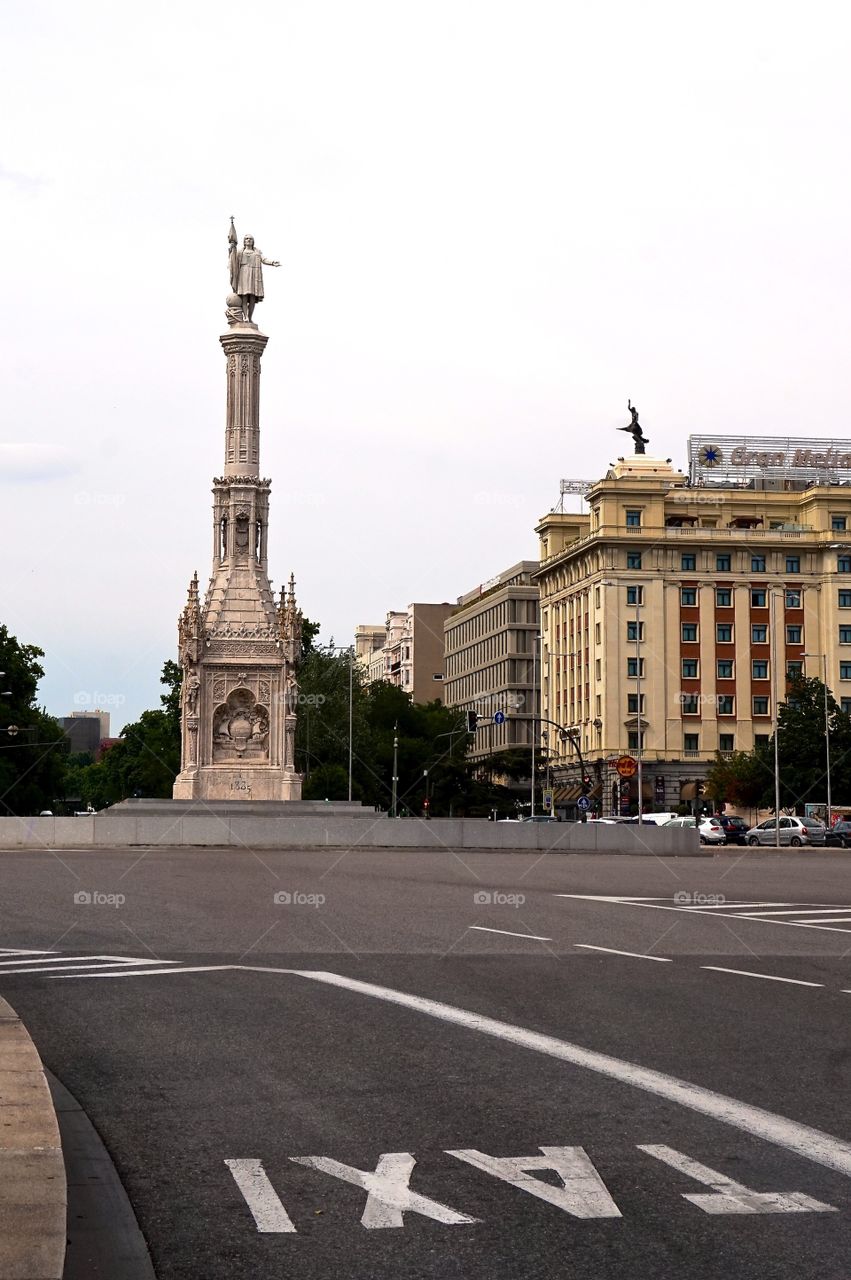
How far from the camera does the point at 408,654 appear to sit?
175750mm

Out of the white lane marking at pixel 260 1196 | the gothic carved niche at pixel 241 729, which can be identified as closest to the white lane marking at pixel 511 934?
→ the white lane marking at pixel 260 1196

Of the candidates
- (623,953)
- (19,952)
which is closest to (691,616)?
(623,953)

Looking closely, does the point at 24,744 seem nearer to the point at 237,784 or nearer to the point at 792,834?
the point at 237,784

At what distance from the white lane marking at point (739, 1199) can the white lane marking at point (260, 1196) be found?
5.41 ft

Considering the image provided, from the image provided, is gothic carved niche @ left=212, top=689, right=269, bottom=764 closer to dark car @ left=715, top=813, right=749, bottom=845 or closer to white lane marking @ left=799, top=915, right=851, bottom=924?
dark car @ left=715, top=813, right=749, bottom=845

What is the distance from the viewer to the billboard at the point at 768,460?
383 ft

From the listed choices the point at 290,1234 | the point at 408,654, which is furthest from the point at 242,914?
the point at 408,654

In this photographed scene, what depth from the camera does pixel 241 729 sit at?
5791 cm

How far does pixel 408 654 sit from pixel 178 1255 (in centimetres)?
16956

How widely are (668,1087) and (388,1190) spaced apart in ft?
9.16

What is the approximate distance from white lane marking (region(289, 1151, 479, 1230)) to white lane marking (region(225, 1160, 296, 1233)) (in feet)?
0.75
